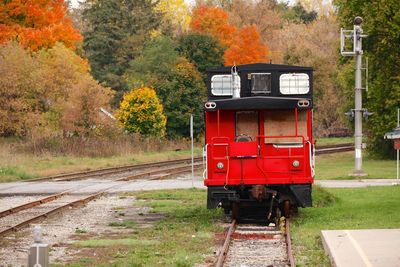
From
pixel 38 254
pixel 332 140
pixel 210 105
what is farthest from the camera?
pixel 332 140

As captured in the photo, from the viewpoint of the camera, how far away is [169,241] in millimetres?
18141

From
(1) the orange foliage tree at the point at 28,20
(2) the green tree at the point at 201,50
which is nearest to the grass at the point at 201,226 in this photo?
(1) the orange foliage tree at the point at 28,20

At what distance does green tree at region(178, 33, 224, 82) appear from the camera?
3108 inches

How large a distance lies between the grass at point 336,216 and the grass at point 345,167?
10.9m

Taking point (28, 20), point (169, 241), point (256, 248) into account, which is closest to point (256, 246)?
point (256, 248)

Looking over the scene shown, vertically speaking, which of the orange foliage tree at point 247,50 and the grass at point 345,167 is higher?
the orange foliage tree at point 247,50

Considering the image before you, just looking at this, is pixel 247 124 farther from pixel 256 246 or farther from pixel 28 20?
pixel 28 20

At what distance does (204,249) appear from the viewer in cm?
1711

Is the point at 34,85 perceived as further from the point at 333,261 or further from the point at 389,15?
the point at 333,261

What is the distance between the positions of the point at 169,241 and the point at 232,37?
7572cm

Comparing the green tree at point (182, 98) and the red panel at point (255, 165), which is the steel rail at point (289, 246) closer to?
the red panel at point (255, 165)

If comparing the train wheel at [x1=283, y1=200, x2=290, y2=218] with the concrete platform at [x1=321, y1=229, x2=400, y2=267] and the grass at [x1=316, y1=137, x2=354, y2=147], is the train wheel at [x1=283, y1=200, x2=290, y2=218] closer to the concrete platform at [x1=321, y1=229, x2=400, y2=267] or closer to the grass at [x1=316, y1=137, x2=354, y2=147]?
the concrete platform at [x1=321, y1=229, x2=400, y2=267]

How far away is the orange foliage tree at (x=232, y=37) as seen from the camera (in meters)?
84.7

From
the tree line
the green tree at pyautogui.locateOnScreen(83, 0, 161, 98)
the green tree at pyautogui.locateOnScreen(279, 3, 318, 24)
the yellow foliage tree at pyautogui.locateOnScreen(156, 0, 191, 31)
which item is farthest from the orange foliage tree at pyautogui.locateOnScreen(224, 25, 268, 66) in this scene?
the yellow foliage tree at pyautogui.locateOnScreen(156, 0, 191, 31)
